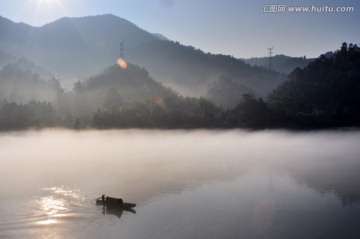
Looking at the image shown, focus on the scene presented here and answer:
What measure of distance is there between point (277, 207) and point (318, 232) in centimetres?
829

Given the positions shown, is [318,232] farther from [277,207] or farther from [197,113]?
[197,113]

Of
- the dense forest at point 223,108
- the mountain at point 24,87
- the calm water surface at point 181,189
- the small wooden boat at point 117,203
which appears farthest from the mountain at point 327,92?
the mountain at point 24,87

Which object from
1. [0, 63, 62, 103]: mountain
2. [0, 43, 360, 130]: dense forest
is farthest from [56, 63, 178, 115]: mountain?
[0, 63, 62, 103]: mountain

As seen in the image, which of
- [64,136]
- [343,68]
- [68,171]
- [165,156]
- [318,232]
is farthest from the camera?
[343,68]

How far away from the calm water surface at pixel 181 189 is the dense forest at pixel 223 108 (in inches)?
607

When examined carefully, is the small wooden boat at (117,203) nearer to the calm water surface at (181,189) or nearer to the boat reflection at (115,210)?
the boat reflection at (115,210)

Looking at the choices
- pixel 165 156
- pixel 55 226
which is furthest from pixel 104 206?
pixel 165 156

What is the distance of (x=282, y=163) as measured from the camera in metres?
71.4

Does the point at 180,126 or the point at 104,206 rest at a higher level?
the point at 180,126

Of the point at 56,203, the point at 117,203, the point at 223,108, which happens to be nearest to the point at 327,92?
the point at 223,108

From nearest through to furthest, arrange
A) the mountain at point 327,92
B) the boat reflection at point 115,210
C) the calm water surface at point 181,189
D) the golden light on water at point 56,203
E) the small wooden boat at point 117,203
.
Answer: the calm water surface at point 181,189, the golden light on water at point 56,203, the boat reflection at point 115,210, the small wooden boat at point 117,203, the mountain at point 327,92

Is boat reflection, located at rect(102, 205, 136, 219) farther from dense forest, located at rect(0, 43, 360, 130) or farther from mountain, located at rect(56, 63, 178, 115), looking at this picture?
mountain, located at rect(56, 63, 178, 115)

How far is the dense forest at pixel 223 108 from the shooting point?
113 meters

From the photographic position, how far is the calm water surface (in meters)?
33.8
